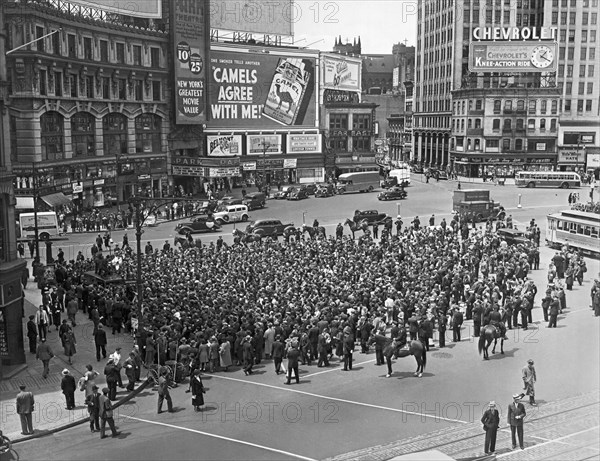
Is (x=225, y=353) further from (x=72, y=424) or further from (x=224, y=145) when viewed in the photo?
(x=224, y=145)

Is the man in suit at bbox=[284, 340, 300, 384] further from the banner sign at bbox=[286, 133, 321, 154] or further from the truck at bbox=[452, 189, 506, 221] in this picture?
the banner sign at bbox=[286, 133, 321, 154]

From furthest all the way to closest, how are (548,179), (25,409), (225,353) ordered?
(548,179), (225,353), (25,409)

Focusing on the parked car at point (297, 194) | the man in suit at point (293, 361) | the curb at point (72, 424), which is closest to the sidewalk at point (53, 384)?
the curb at point (72, 424)

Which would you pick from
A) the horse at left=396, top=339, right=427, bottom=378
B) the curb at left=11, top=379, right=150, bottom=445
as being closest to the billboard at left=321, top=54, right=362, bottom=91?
the horse at left=396, top=339, right=427, bottom=378

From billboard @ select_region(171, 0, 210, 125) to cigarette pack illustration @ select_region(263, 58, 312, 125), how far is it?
12.1 meters

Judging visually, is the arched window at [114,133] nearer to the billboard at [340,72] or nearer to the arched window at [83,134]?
the arched window at [83,134]

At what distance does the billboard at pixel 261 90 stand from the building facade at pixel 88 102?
353 inches

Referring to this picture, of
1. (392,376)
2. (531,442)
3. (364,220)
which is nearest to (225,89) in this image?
A: (364,220)

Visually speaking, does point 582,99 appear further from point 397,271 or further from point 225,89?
point 397,271

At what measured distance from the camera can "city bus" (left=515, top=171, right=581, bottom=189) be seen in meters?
88.8

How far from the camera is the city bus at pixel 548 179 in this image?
88.8 metres

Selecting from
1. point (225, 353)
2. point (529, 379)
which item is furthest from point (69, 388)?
point (529, 379)

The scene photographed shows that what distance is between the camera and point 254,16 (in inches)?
3617

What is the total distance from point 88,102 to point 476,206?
124ft
